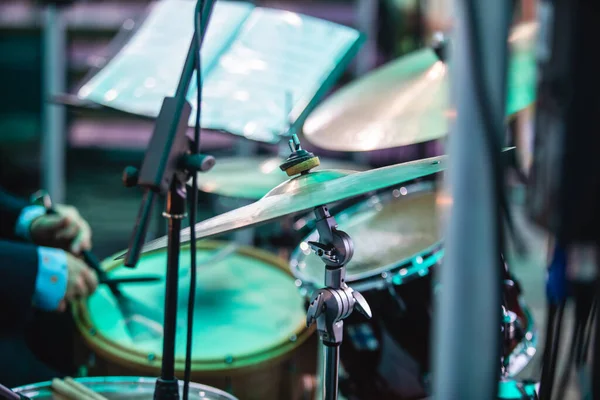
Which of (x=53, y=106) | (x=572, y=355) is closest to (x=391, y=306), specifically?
(x=572, y=355)

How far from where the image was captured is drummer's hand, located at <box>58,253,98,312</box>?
52.5 inches

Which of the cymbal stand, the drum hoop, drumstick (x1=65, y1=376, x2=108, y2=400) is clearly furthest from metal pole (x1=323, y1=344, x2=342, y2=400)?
the drum hoop

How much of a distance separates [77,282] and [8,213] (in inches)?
17.4

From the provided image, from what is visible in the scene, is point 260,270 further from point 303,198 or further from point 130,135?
point 130,135

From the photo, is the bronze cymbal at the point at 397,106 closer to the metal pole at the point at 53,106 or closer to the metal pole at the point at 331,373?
the metal pole at the point at 331,373

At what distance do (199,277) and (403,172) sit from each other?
2.89 feet

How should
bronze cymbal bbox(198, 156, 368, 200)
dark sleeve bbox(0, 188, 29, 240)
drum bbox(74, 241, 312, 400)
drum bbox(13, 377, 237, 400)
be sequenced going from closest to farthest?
1. drum bbox(13, 377, 237, 400)
2. drum bbox(74, 241, 312, 400)
3. dark sleeve bbox(0, 188, 29, 240)
4. bronze cymbal bbox(198, 156, 368, 200)

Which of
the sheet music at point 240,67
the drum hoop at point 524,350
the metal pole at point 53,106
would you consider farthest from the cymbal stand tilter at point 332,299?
the metal pole at point 53,106

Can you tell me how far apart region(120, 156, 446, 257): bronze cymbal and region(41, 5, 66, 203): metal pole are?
2788mm

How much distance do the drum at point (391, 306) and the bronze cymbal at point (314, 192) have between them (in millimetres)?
505

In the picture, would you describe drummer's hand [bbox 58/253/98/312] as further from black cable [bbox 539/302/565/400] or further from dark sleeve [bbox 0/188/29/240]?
black cable [bbox 539/302/565/400]

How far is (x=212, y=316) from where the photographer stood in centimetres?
151

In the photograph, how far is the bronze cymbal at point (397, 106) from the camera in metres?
1.54

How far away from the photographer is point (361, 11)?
4.04m
